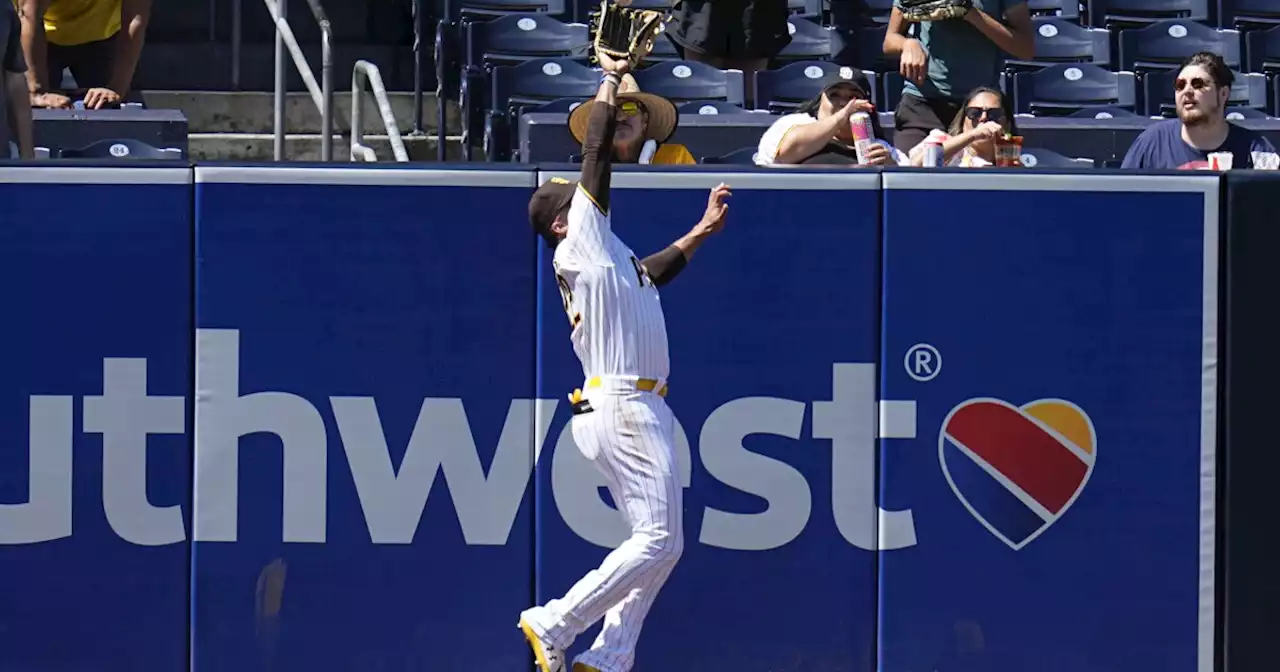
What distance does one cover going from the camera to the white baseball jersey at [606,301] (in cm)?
608

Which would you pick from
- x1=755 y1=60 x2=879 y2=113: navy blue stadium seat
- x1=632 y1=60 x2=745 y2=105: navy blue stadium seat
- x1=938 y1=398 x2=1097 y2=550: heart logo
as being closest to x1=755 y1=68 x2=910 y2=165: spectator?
x1=938 y1=398 x2=1097 y2=550: heart logo

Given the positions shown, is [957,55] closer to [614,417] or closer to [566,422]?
[566,422]

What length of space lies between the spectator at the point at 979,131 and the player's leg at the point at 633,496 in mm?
2126

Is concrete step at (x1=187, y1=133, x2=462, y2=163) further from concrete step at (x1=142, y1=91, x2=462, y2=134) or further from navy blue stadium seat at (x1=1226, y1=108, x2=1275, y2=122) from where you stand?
navy blue stadium seat at (x1=1226, y1=108, x2=1275, y2=122)

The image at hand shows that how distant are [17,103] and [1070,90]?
5.97 metres

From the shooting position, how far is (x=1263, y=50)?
1209 cm

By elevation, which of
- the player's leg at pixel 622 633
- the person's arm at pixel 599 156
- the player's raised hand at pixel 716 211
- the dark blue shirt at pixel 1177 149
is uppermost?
the dark blue shirt at pixel 1177 149

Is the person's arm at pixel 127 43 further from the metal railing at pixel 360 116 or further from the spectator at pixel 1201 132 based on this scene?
the spectator at pixel 1201 132

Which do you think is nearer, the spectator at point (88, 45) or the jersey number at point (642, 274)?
the jersey number at point (642, 274)

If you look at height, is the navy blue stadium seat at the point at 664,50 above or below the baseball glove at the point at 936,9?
above

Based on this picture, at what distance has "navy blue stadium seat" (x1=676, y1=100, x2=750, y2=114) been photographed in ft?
32.5

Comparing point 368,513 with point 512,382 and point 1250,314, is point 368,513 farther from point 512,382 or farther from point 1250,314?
point 1250,314

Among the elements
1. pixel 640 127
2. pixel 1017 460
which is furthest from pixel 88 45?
pixel 1017 460

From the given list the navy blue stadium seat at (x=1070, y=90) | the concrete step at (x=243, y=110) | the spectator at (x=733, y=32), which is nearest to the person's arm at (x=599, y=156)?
the spectator at (x=733, y=32)
